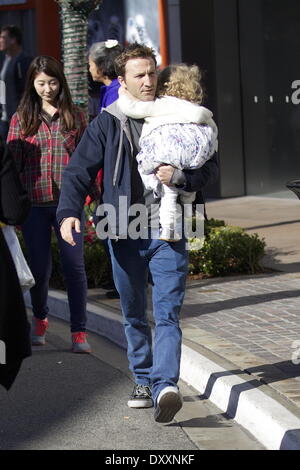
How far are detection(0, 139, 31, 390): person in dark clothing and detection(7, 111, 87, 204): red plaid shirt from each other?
2405mm

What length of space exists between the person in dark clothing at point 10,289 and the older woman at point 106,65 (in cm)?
361

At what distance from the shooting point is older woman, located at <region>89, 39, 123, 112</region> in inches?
345

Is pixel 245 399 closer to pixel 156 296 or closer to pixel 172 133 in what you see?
pixel 156 296

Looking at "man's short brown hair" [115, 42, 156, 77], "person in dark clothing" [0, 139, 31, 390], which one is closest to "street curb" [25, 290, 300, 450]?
"person in dark clothing" [0, 139, 31, 390]

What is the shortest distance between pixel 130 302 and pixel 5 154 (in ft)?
4.23

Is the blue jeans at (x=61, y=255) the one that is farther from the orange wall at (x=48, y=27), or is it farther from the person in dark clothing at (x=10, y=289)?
the orange wall at (x=48, y=27)

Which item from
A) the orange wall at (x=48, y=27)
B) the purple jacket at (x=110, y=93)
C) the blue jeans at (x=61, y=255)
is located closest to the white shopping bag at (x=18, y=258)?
the blue jeans at (x=61, y=255)

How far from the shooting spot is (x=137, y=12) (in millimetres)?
17672

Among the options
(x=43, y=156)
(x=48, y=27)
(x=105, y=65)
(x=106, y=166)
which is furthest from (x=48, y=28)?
(x=106, y=166)

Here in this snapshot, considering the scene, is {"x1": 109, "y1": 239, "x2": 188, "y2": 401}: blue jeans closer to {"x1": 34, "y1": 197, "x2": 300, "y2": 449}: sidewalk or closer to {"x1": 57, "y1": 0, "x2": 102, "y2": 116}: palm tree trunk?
{"x1": 34, "y1": 197, "x2": 300, "y2": 449}: sidewalk

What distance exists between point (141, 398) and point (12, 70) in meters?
8.52

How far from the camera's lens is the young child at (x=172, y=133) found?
5727 mm

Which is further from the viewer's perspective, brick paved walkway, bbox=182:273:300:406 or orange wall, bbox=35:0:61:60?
orange wall, bbox=35:0:61:60

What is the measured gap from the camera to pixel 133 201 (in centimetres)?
592
